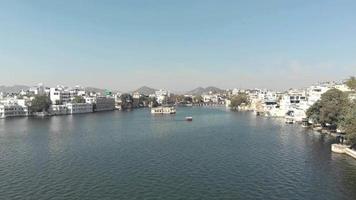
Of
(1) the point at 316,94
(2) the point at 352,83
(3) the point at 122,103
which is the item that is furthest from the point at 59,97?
(2) the point at 352,83

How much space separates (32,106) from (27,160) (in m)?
68.3

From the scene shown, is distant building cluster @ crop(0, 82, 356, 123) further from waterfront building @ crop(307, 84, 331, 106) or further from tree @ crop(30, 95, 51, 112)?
tree @ crop(30, 95, 51, 112)

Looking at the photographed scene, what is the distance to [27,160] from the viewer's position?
32.4 metres

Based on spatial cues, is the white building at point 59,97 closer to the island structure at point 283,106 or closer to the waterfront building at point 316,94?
the island structure at point 283,106

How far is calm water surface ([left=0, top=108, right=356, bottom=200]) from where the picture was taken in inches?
889

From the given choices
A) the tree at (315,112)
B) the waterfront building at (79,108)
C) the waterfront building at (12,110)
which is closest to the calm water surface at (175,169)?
the tree at (315,112)

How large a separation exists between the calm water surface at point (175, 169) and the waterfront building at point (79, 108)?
205 feet

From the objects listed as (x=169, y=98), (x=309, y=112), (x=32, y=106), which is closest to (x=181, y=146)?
(x=309, y=112)

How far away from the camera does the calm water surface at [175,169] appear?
22.6 meters

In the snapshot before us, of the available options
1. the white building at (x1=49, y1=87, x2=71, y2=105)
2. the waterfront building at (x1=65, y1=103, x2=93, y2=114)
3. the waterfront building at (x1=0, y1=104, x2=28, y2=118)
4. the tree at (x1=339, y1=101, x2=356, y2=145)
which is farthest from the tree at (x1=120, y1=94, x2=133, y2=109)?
the tree at (x1=339, y1=101, x2=356, y2=145)

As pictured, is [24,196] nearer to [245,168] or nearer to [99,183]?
[99,183]

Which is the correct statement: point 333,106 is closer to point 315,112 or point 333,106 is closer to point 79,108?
point 315,112

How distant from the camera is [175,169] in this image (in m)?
28.6

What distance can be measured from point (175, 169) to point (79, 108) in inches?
3454
